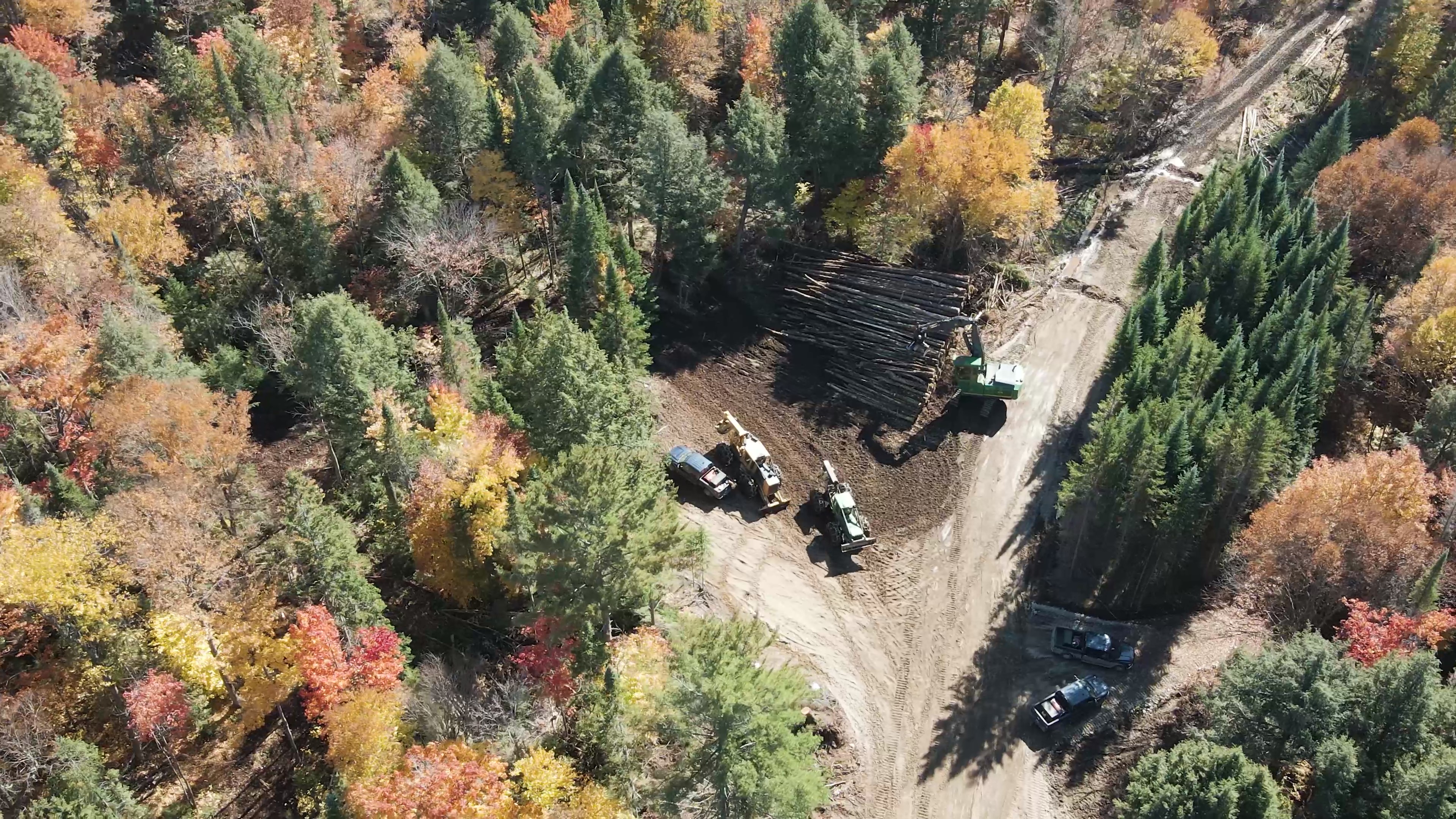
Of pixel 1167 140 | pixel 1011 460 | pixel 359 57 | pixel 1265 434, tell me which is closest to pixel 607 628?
pixel 1011 460

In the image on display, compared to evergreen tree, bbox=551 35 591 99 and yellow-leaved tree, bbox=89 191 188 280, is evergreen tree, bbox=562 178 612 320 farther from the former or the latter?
yellow-leaved tree, bbox=89 191 188 280

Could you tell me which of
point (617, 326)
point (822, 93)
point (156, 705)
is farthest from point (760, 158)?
point (156, 705)

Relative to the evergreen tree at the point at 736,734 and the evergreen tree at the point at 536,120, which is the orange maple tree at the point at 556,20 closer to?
the evergreen tree at the point at 536,120

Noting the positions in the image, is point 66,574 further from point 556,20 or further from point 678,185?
point 556,20

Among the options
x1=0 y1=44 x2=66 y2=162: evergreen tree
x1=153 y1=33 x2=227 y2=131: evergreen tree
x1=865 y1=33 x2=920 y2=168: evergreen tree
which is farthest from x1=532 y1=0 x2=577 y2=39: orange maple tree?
x1=0 y1=44 x2=66 y2=162: evergreen tree

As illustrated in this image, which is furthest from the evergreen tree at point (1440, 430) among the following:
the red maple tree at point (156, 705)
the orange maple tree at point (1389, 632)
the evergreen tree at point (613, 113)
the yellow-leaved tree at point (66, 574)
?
the yellow-leaved tree at point (66, 574)

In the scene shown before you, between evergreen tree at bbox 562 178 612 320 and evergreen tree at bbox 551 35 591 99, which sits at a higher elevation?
evergreen tree at bbox 551 35 591 99
